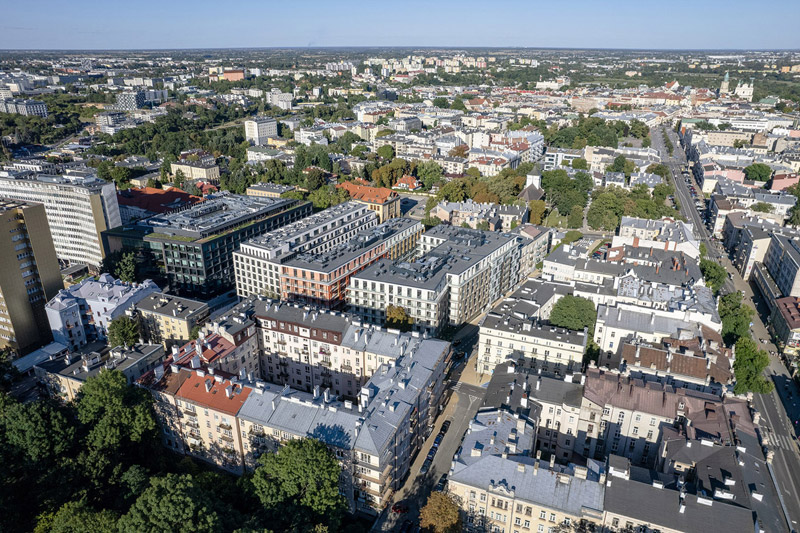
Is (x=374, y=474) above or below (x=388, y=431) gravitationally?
below

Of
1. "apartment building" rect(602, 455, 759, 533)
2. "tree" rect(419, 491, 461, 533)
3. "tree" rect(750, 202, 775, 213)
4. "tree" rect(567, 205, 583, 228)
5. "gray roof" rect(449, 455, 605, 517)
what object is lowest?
"tree" rect(567, 205, 583, 228)

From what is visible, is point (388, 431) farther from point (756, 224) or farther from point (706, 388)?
point (756, 224)

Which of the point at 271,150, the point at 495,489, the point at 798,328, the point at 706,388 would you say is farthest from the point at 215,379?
the point at 271,150

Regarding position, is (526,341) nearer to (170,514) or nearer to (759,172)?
(170,514)

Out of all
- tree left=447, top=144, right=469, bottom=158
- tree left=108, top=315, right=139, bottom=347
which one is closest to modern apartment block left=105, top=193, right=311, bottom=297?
tree left=108, top=315, right=139, bottom=347

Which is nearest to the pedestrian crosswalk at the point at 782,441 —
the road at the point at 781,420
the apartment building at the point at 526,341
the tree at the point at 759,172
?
the road at the point at 781,420

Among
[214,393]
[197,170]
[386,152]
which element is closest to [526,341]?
[214,393]

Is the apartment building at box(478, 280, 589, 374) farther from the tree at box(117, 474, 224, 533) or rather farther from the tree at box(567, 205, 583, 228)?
the tree at box(567, 205, 583, 228)
